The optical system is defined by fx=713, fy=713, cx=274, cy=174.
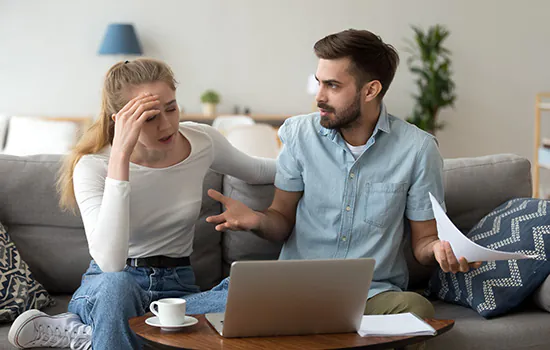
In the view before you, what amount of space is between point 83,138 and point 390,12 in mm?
5104

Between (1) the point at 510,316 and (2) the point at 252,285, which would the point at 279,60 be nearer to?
(1) the point at 510,316

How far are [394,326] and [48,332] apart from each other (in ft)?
2.93

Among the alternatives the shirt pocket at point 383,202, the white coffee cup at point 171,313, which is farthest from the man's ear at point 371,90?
the white coffee cup at point 171,313

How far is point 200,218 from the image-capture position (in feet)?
7.54

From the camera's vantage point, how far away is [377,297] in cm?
193

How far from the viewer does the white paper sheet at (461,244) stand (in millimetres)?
1514

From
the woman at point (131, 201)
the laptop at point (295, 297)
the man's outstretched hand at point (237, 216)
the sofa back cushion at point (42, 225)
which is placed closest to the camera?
the laptop at point (295, 297)

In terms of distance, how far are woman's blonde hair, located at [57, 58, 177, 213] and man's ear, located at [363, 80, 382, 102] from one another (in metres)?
0.55

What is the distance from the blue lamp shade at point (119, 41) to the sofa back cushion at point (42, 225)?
3.89 m

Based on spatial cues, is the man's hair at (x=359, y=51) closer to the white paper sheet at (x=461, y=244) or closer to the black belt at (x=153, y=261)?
the white paper sheet at (x=461, y=244)

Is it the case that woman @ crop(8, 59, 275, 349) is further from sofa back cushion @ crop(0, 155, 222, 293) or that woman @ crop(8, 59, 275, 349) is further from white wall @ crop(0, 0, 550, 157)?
white wall @ crop(0, 0, 550, 157)

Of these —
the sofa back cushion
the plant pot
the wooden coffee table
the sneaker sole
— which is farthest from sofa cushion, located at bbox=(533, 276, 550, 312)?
the plant pot

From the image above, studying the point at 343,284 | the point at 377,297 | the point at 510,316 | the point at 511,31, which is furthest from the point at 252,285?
the point at 511,31

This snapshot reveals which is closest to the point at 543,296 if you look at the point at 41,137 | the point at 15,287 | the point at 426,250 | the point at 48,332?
the point at 426,250
